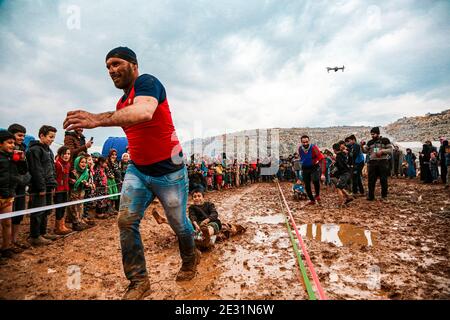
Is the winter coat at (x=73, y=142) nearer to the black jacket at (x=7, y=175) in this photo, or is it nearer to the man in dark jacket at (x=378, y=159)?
the black jacket at (x=7, y=175)

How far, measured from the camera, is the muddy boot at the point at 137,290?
91.9 inches

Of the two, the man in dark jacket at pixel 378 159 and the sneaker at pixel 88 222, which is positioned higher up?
the man in dark jacket at pixel 378 159

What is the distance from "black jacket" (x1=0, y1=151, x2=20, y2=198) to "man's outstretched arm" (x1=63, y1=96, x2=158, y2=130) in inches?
129

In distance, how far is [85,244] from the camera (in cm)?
441

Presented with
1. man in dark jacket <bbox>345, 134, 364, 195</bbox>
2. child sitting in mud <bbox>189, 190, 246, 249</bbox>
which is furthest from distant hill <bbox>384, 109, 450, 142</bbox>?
child sitting in mud <bbox>189, 190, 246, 249</bbox>

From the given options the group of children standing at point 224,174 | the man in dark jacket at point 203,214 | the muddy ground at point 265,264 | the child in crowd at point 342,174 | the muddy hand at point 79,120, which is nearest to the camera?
the muddy hand at point 79,120

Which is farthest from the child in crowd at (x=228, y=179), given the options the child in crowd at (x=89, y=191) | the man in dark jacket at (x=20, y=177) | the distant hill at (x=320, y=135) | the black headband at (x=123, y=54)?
the distant hill at (x=320, y=135)

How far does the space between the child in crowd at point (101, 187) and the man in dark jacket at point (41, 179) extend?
5.54 feet

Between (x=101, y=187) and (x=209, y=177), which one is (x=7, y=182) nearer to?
(x=101, y=187)

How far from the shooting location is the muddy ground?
2588 millimetres

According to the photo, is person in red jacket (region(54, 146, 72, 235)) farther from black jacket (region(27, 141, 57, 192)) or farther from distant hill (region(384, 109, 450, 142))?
distant hill (region(384, 109, 450, 142))

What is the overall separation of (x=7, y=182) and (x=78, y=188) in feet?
6.22

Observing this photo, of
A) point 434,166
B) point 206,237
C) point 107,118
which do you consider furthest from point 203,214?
point 434,166
